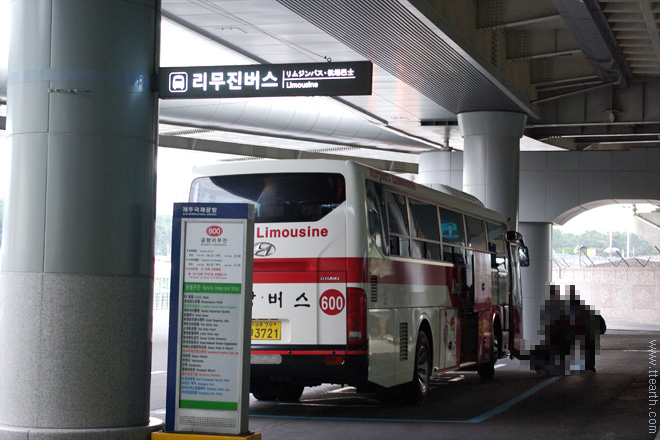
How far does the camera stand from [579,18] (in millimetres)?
18156

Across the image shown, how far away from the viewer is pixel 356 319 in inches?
454

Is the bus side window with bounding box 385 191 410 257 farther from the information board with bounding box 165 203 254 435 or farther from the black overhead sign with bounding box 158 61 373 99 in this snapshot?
the information board with bounding box 165 203 254 435

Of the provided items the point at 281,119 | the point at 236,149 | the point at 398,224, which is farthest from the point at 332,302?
the point at 236,149

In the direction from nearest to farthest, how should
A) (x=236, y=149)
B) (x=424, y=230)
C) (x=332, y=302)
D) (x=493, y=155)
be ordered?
(x=332, y=302)
(x=424, y=230)
(x=493, y=155)
(x=236, y=149)

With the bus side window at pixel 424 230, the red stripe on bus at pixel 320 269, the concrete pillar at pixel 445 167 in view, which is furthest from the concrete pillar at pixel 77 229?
the concrete pillar at pixel 445 167

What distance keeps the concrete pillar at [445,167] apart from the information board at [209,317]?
25.3 meters

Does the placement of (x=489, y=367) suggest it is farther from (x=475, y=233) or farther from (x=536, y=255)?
(x=536, y=255)

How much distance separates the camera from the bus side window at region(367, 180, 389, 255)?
38.9 ft

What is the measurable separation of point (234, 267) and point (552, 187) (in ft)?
84.0

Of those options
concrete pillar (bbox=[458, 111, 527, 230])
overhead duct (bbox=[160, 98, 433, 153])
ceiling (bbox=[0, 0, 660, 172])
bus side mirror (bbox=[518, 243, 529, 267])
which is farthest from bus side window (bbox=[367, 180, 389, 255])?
overhead duct (bbox=[160, 98, 433, 153])

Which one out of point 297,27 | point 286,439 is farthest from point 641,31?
point 286,439

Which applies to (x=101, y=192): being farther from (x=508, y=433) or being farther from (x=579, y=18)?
(x=579, y=18)

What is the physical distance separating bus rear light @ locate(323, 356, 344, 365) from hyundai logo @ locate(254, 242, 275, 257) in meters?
1.43

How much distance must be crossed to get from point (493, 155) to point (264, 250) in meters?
14.2
